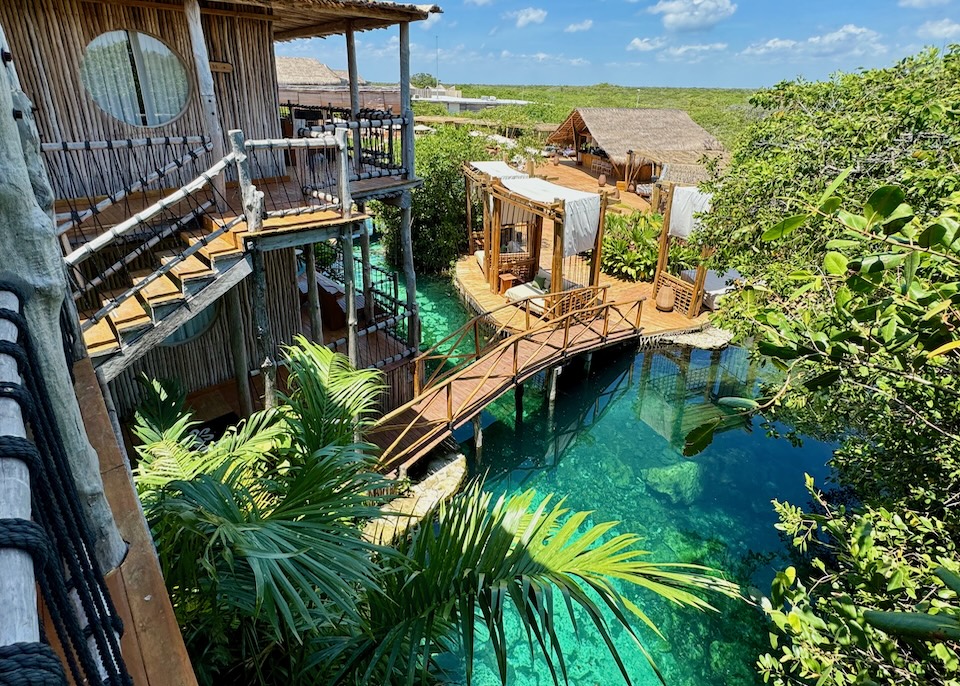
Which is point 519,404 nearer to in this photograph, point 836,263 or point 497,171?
point 497,171

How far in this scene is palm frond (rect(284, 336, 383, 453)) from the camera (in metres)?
4.05

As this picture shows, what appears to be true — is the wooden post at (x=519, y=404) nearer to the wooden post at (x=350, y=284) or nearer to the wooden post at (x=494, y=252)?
the wooden post at (x=494, y=252)

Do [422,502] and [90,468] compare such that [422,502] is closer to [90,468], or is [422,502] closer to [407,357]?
[407,357]

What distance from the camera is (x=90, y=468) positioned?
1.79m

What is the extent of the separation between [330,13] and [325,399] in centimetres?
531

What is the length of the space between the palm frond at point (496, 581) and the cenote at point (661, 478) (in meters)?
3.39

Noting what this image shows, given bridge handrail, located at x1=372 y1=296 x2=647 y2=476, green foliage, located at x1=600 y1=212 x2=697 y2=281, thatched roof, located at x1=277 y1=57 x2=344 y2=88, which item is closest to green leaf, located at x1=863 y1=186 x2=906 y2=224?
bridge handrail, located at x1=372 y1=296 x2=647 y2=476

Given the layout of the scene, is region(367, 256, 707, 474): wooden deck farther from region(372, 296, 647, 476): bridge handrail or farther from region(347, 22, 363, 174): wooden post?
region(347, 22, 363, 174): wooden post

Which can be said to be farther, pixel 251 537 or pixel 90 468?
pixel 251 537

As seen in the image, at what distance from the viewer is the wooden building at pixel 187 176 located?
5.31 meters

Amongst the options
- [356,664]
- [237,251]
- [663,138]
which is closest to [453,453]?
[237,251]

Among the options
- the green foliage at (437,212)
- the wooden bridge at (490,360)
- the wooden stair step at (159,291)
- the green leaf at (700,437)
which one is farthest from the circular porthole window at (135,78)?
the green foliage at (437,212)

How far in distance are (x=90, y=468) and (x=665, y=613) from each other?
788 centimetres

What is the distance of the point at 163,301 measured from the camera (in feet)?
17.1
